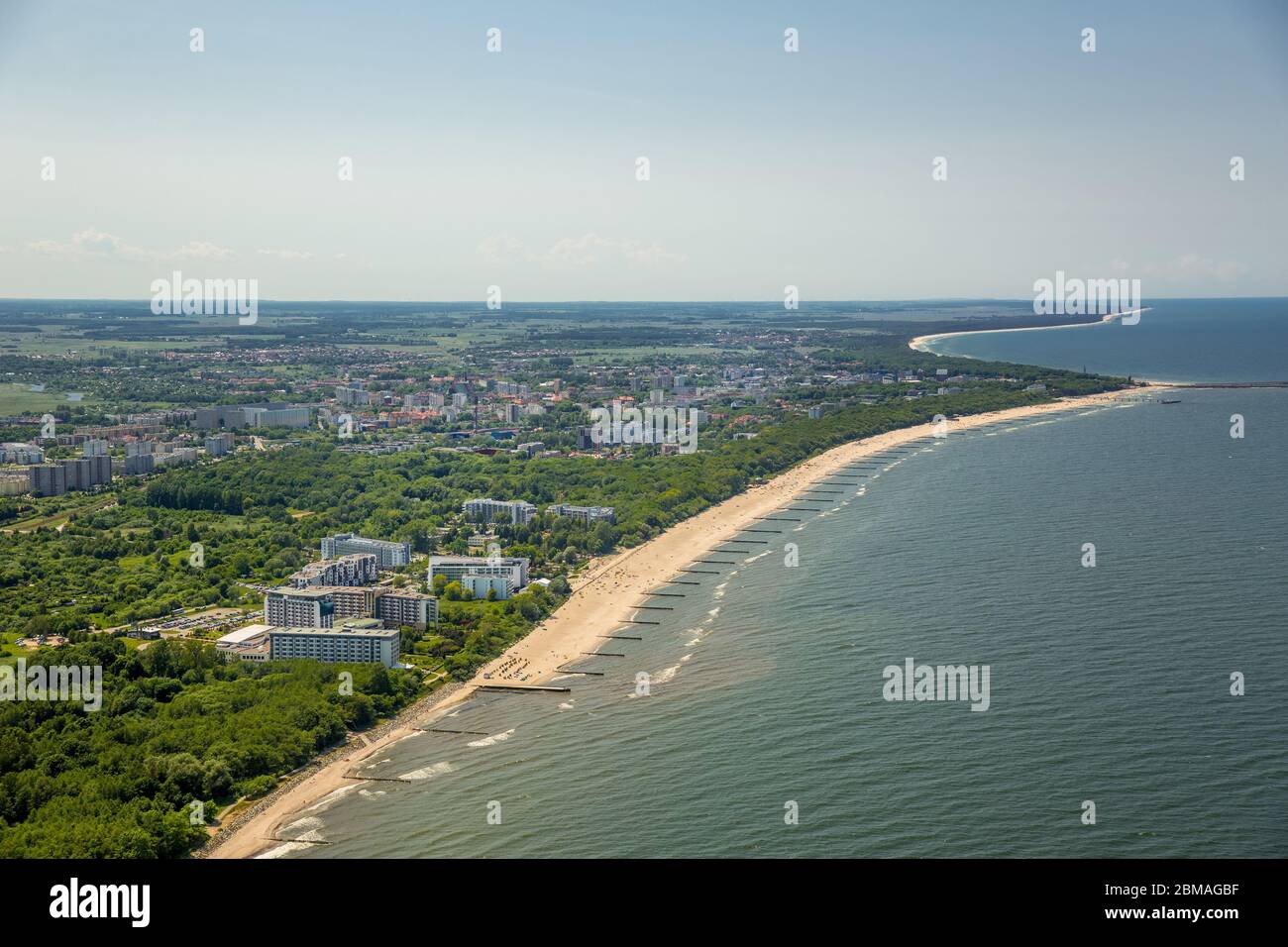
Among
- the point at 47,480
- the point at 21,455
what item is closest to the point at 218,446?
the point at 21,455

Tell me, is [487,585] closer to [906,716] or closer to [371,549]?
[371,549]

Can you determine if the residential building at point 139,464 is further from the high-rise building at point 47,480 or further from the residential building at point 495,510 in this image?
the residential building at point 495,510

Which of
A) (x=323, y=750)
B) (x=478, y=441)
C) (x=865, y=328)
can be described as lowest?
(x=323, y=750)

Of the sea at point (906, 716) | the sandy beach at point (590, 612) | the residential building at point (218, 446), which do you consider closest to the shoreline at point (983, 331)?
the sandy beach at point (590, 612)

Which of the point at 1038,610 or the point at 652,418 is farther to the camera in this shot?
the point at 652,418

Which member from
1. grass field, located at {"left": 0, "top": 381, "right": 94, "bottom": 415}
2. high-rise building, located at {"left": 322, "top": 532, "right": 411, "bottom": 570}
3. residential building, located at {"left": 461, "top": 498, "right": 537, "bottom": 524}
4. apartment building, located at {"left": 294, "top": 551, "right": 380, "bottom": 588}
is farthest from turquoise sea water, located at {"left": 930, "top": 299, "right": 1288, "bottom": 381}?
grass field, located at {"left": 0, "top": 381, "right": 94, "bottom": 415}

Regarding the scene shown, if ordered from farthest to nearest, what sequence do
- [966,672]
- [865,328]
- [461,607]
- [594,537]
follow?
1. [865,328]
2. [594,537]
3. [461,607]
4. [966,672]

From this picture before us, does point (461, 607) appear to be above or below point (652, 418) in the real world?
below

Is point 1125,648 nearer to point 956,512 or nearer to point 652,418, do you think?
point 956,512

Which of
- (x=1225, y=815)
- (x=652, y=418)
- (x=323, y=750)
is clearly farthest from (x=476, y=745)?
(x=652, y=418)
